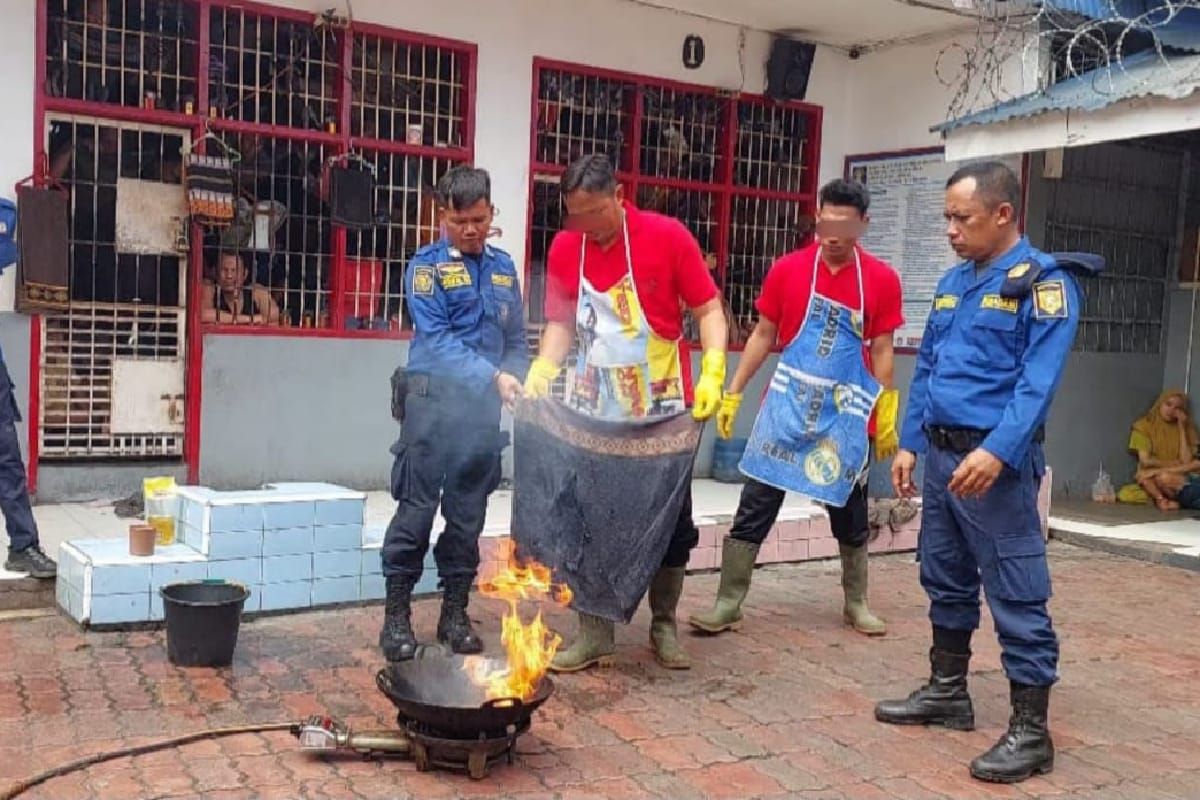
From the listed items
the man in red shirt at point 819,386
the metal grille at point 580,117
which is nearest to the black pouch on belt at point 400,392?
the man in red shirt at point 819,386

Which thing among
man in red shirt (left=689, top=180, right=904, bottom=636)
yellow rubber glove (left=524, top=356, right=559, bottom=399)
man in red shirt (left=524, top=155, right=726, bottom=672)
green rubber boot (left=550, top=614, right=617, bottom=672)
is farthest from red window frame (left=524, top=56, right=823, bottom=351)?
green rubber boot (left=550, top=614, right=617, bottom=672)

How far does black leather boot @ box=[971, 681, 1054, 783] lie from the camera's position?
159 inches

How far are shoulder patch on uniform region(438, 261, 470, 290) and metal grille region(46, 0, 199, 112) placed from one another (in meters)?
3.80

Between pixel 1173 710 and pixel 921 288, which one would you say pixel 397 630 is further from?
pixel 921 288

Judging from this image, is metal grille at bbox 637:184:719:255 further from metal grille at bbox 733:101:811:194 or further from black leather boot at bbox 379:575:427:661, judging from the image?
black leather boot at bbox 379:575:427:661

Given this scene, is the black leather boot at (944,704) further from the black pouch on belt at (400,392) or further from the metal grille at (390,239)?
the metal grille at (390,239)

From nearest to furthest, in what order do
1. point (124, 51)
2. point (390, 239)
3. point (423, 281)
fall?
point (423, 281), point (124, 51), point (390, 239)

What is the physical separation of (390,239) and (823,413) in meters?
4.22

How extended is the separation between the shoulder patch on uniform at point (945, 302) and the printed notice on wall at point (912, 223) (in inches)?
219

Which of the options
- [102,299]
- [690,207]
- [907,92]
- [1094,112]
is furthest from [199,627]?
[907,92]

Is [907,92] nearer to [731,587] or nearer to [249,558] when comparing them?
[731,587]

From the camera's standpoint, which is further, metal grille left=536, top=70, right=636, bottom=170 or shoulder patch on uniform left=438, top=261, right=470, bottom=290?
metal grille left=536, top=70, right=636, bottom=170

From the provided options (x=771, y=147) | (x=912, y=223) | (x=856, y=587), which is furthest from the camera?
(x=771, y=147)

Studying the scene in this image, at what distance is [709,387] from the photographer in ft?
16.0
